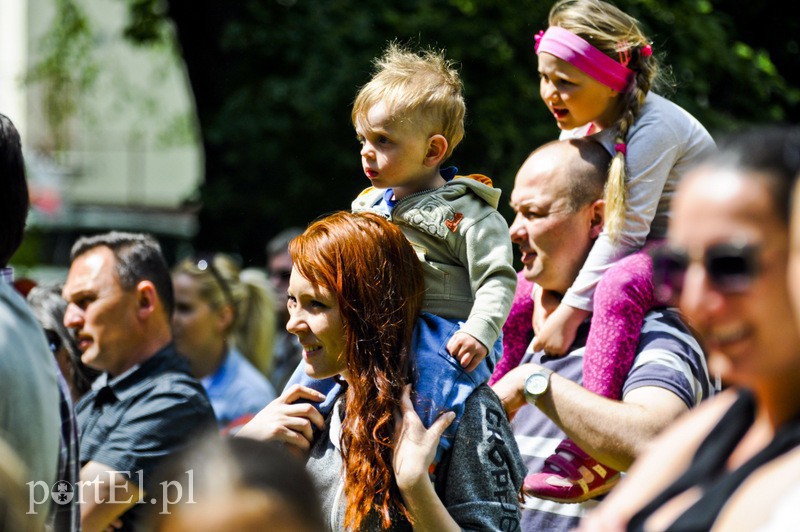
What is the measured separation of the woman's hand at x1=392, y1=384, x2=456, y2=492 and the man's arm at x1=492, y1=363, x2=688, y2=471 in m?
0.45

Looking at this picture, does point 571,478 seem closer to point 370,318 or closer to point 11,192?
point 370,318

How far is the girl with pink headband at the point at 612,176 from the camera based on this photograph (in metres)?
3.17

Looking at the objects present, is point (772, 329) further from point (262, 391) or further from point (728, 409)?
point (262, 391)

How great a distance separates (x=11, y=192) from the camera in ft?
8.53

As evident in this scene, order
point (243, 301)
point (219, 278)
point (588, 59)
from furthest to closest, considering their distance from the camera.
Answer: point (243, 301) < point (219, 278) < point (588, 59)

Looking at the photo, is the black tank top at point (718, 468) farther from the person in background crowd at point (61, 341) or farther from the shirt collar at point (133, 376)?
the person in background crowd at point (61, 341)

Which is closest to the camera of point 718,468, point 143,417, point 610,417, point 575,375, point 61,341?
point 718,468

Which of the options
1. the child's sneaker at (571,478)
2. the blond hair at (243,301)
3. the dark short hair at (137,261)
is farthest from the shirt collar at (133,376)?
the blond hair at (243,301)

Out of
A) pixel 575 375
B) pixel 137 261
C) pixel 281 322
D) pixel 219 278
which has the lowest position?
pixel 281 322

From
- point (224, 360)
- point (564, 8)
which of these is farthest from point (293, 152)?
point (564, 8)

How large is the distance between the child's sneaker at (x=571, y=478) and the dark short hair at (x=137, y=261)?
1.81 meters

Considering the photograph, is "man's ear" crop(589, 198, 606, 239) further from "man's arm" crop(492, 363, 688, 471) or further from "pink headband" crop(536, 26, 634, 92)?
"man's arm" crop(492, 363, 688, 471)

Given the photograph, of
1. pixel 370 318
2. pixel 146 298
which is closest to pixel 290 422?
pixel 370 318

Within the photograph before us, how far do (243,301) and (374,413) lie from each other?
394 cm
